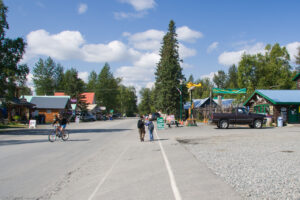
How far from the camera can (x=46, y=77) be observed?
9512cm

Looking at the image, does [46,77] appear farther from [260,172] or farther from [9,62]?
[260,172]

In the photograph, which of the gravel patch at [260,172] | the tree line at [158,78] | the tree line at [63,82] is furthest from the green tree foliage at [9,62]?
the tree line at [63,82]

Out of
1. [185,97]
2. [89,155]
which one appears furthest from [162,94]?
[89,155]

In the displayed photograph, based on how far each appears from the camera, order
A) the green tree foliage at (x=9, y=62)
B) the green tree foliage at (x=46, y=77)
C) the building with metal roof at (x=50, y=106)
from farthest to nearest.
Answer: the green tree foliage at (x=46, y=77), the building with metal roof at (x=50, y=106), the green tree foliage at (x=9, y=62)

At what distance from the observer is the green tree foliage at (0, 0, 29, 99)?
26.9 metres

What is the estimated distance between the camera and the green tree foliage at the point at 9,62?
26906mm

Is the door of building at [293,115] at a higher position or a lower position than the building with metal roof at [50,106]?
lower

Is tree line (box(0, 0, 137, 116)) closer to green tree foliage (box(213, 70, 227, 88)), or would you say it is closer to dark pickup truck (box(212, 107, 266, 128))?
dark pickup truck (box(212, 107, 266, 128))

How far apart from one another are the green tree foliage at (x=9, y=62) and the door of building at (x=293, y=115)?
29.4 m

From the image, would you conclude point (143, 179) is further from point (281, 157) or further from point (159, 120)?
point (159, 120)

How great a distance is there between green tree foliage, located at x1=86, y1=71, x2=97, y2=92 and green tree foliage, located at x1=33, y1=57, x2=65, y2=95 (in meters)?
12.5

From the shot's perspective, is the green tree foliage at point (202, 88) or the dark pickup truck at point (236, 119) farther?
the green tree foliage at point (202, 88)

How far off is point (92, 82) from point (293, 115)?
8527 centimetres

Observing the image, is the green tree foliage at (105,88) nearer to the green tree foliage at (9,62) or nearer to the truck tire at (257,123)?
the green tree foliage at (9,62)
